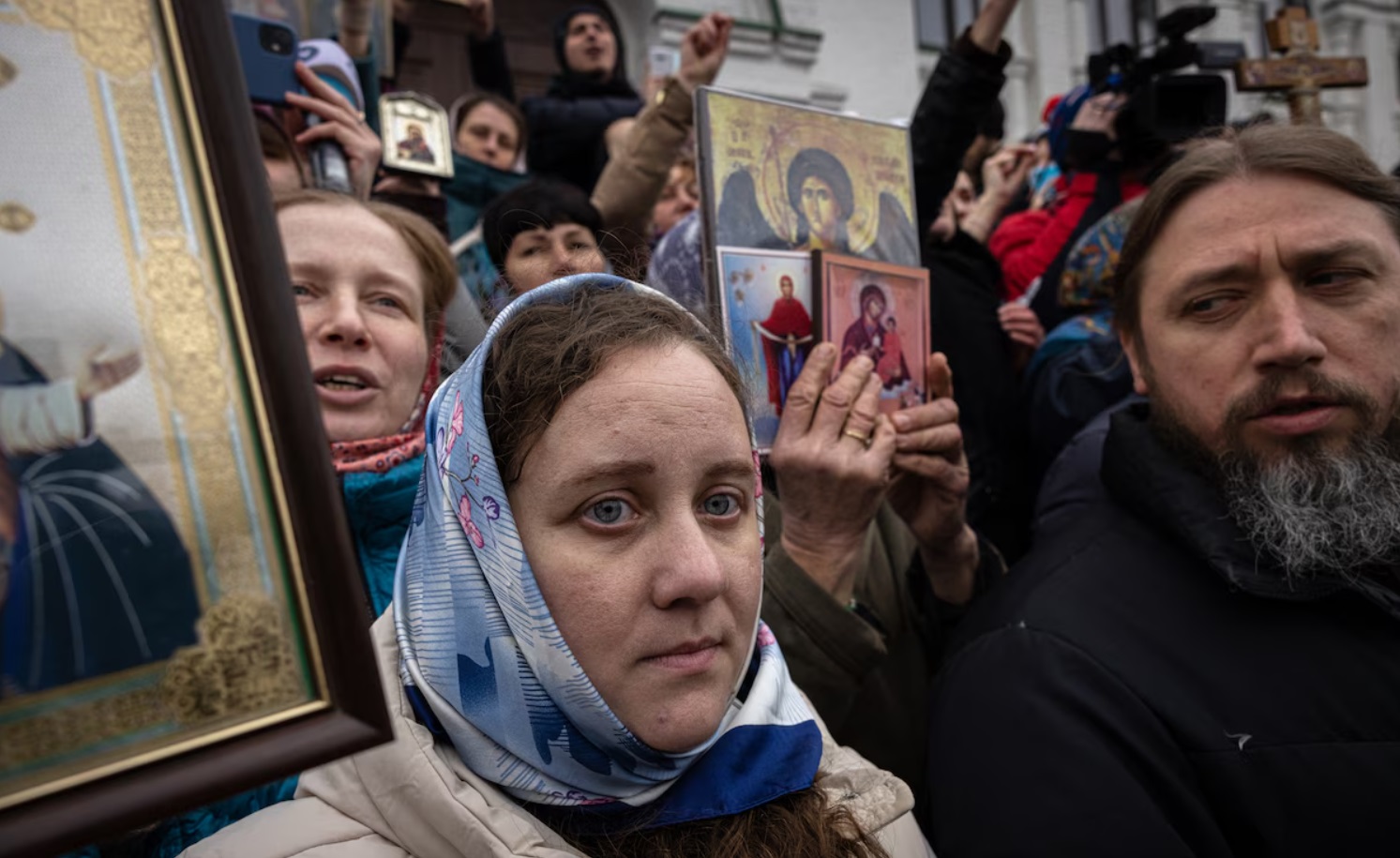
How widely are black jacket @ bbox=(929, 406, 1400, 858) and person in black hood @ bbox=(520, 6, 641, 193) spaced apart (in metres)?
3.10

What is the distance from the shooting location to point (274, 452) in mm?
700

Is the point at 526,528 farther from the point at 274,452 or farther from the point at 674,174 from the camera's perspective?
the point at 674,174

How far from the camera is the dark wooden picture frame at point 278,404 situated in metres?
0.67

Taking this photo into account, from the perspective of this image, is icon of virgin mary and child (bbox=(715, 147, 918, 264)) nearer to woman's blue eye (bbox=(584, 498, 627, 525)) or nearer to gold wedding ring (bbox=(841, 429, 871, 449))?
gold wedding ring (bbox=(841, 429, 871, 449))

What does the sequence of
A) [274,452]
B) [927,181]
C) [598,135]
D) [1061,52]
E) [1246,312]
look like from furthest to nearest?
1. [1061,52]
2. [598,135]
3. [927,181]
4. [1246,312]
5. [274,452]

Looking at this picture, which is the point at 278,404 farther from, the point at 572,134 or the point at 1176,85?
the point at 572,134

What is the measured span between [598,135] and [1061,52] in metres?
11.1

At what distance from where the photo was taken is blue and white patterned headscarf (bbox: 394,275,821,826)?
40.4 inches

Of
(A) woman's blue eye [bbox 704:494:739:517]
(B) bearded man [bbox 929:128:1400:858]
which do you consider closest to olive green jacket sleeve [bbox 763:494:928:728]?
(B) bearded man [bbox 929:128:1400:858]

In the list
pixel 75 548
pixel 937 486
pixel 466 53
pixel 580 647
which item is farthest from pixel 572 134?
pixel 466 53

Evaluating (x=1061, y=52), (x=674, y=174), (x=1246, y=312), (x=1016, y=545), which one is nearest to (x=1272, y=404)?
(x=1246, y=312)

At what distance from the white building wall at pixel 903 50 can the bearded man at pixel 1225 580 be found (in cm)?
522

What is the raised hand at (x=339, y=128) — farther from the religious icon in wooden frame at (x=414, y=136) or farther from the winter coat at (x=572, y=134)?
the winter coat at (x=572, y=134)

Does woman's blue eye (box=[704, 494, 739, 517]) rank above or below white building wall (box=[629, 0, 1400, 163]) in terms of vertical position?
below
